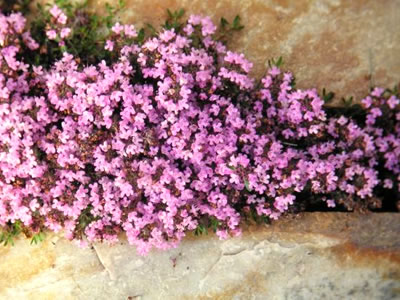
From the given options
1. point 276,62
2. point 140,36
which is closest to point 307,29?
point 276,62

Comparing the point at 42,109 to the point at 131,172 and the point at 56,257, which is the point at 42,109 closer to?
the point at 131,172

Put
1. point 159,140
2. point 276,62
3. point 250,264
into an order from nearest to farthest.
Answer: point 159,140 < point 250,264 < point 276,62

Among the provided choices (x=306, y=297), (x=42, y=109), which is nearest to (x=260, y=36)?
(x=42, y=109)

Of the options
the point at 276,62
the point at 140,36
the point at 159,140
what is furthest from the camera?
the point at 276,62

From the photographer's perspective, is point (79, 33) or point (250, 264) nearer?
point (250, 264)

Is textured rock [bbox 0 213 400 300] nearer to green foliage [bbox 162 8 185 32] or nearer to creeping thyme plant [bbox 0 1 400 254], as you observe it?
creeping thyme plant [bbox 0 1 400 254]

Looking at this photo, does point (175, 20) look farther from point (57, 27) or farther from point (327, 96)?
point (327, 96)

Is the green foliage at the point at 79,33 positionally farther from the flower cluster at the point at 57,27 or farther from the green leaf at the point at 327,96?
the green leaf at the point at 327,96
